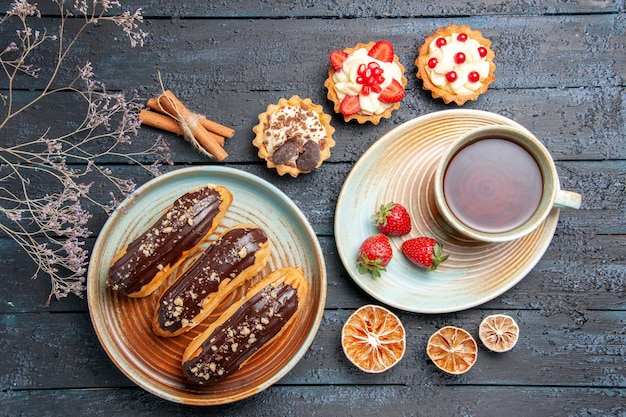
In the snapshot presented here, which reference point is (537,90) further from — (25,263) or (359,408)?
(25,263)

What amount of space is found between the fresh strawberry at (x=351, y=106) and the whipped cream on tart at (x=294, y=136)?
0.25 feet

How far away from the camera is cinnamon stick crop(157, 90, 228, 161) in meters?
2.40

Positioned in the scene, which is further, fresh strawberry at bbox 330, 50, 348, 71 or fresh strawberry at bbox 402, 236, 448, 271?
fresh strawberry at bbox 330, 50, 348, 71

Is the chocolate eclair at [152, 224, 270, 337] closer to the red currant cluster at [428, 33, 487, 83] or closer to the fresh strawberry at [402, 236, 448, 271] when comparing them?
the fresh strawberry at [402, 236, 448, 271]

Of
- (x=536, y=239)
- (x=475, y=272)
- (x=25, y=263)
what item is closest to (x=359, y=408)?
(x=475, y=272)

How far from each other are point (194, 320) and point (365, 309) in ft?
2.31

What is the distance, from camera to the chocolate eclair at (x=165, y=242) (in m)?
2.21

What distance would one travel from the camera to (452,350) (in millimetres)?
2410

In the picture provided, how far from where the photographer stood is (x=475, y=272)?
7.84 feet

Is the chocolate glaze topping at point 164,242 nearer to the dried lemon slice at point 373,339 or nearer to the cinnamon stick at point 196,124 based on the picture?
the cinnamon stick at point 196,124

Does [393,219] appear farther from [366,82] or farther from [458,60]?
[458,60]

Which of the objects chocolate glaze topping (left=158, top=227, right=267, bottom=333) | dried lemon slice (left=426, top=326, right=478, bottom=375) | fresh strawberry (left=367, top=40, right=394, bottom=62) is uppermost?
fresh strawberry (left=367, top=40, right=394, bottom=62)

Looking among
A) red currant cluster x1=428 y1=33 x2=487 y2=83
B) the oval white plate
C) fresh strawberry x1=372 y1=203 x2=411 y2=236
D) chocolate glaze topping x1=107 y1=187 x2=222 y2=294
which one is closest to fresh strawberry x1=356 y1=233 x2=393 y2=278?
fresh strawberry x1=372 y1=203 x2=411 y2=236

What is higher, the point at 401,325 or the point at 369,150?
the point at 369,150
